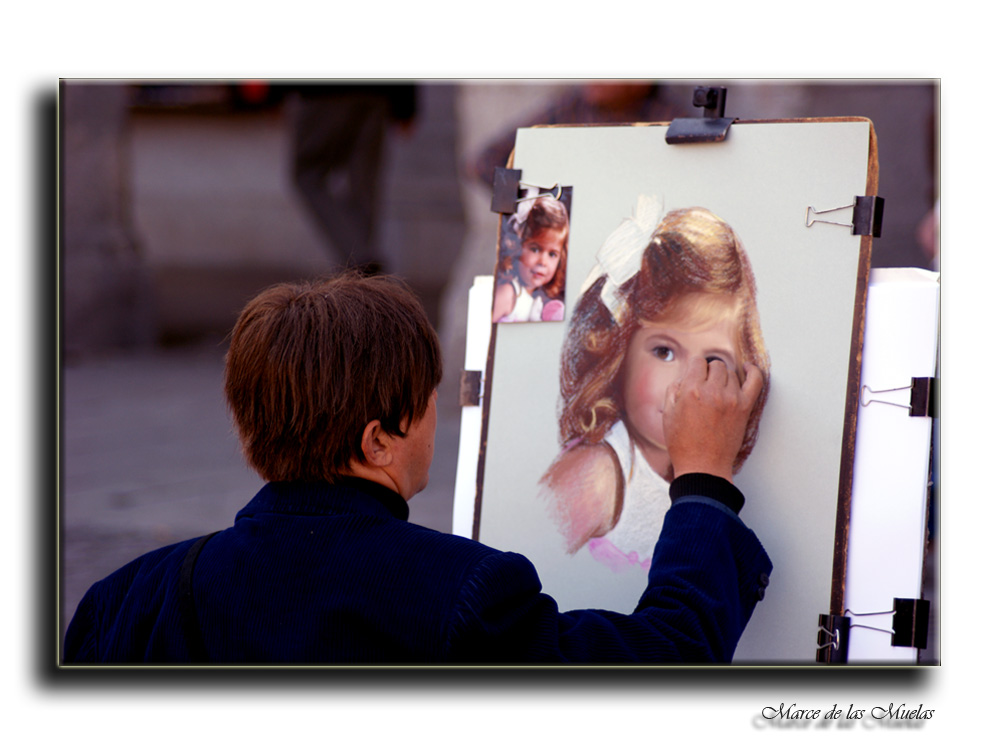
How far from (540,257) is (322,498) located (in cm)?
71

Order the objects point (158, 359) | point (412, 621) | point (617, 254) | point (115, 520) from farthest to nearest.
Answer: point (158, 359) < point (115, 520) < point (617, 254) < point (412, 621)

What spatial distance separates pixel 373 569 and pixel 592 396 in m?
0.67

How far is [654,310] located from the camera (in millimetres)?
1639

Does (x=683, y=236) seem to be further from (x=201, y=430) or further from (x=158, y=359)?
(x=158, y=359)

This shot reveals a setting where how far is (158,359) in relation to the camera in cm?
738

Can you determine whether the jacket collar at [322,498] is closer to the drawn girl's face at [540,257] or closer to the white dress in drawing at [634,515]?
the white dress in drawing at [634,515]

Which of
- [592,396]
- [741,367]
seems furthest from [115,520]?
[741,367]

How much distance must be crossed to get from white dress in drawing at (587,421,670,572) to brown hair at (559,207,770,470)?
0.06 m

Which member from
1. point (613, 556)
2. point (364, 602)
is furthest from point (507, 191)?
point (364, 602)

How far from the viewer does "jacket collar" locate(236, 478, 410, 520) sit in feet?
3.94

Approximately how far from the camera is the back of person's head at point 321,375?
123 centimetres

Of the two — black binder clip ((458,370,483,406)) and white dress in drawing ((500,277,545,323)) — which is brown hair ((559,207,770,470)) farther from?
black binder clip ((458,370,483,406))

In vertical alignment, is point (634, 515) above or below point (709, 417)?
below

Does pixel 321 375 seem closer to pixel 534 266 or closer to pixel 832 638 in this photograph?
pixel 534 266
